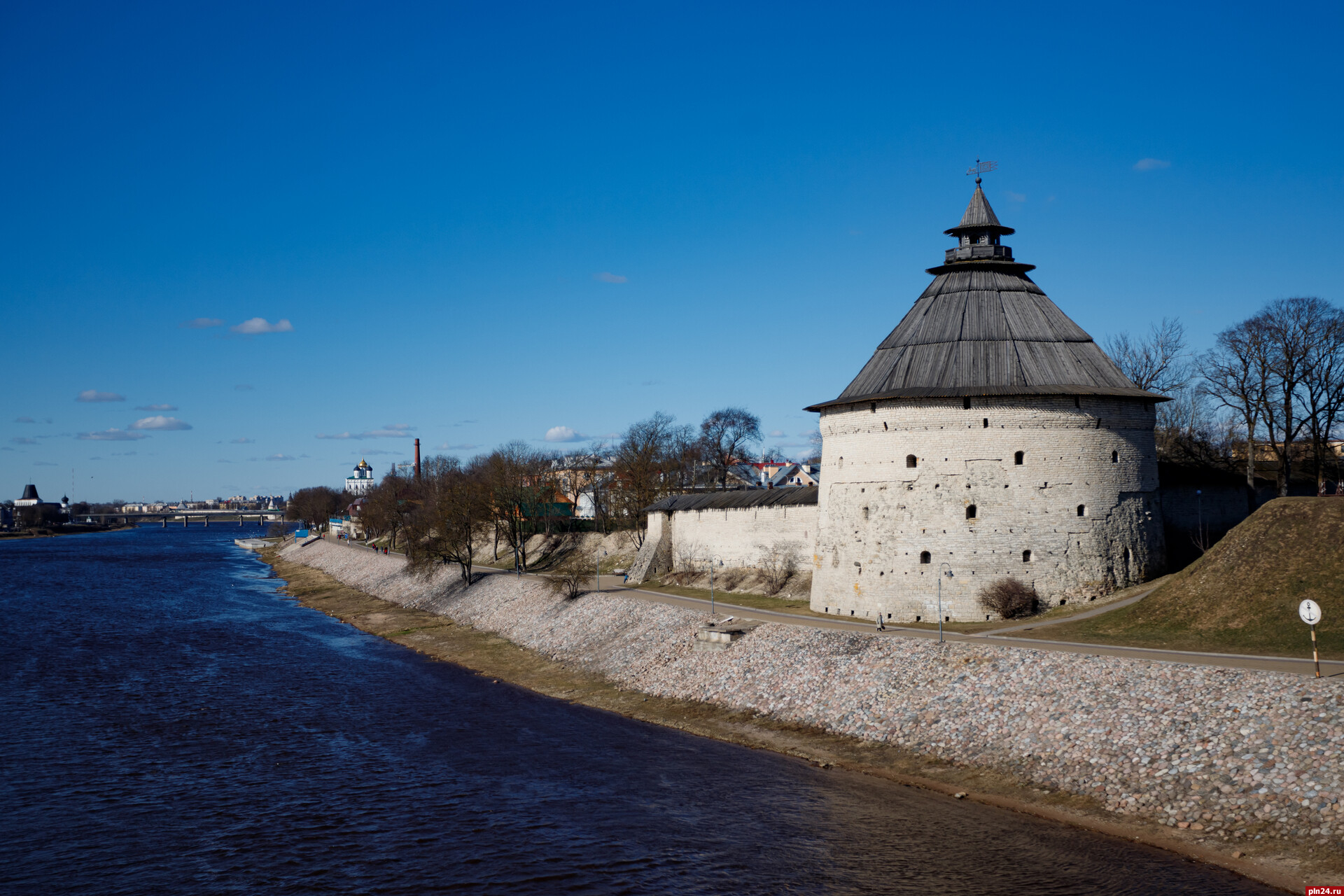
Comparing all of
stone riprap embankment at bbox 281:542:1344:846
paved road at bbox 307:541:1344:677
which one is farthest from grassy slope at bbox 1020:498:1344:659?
stone riprap embankment at bbox 281:542:1344:846

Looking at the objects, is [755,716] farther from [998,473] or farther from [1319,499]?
[1319,499]

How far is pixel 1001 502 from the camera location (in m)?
32.0

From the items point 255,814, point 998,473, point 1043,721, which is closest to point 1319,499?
point 998,473

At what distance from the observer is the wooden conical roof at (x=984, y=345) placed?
108 feet

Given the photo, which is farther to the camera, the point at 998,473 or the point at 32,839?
the point at 998,473

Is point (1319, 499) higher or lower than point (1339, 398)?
lower

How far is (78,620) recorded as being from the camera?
168 ft

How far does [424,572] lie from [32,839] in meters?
44.0

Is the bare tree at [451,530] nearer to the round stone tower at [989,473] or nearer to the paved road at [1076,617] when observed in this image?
the round stone tower at [989,473]

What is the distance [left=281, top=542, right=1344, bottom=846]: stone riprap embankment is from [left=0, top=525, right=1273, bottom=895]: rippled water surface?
1789mm

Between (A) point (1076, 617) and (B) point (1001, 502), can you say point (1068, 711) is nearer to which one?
(A) point (1076, 617)

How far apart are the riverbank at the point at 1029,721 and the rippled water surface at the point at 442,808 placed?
102 cm

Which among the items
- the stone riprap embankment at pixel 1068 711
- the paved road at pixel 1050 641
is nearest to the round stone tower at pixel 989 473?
the paved road at pixel 1050 641

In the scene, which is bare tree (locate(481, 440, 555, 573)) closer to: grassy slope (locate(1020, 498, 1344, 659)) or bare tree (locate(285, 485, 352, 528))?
grassy slope (locate(1020, 498, 1344, 659))
